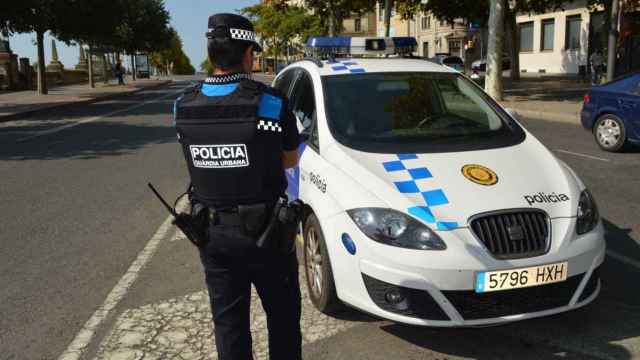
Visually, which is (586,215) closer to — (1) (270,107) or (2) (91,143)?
(1) (270,107)

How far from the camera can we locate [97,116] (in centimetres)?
1881

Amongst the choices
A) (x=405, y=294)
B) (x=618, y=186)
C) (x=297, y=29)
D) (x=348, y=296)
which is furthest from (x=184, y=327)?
(x=297, y=29)

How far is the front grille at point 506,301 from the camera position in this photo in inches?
123

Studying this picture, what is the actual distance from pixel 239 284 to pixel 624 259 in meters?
3.49

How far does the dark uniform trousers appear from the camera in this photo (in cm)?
243

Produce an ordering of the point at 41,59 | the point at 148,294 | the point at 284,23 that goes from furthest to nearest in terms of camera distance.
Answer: the point at 284,23, the point at 41,59, the point at 148,294

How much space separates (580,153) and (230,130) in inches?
343

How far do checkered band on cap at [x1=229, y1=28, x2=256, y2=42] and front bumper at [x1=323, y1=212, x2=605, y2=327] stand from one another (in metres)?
1.28

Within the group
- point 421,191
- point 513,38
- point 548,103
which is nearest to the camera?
point 421,191

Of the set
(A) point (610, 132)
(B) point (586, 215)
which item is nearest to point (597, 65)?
(A) point (610, 132)

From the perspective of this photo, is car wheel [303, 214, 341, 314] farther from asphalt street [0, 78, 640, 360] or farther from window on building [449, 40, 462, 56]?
window on building [449, 40, 462, 56]

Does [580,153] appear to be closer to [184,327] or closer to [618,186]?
[618,186]

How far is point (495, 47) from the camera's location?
19562 millimetres

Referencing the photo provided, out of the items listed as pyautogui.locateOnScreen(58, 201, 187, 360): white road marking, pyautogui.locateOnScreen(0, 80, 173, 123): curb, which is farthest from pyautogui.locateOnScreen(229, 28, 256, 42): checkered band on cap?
pyautogui.locateOnScreen(0, 80, 173, 123): curb
